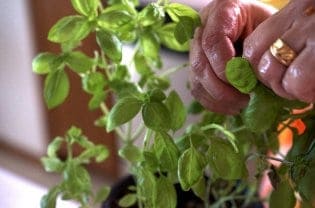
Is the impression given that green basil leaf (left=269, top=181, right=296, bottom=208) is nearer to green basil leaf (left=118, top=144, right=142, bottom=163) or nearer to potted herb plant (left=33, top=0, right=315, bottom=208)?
potted herb plant (left=33, top=0, right=315, bottom=208)

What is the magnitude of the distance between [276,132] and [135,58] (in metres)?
0.20

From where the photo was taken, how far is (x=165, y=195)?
0.55 m

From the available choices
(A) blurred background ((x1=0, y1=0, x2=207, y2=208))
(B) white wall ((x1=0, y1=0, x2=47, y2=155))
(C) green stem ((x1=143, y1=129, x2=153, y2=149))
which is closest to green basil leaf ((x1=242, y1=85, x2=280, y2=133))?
(C) green stem ((x1=143, y1=129, x2=153, y2=149))

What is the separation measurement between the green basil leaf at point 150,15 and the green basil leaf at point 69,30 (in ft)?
0.20

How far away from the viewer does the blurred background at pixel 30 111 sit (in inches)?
41.9

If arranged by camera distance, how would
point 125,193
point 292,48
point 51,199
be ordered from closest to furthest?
1. point 292,48
2. point 51,199
3. point 125,193

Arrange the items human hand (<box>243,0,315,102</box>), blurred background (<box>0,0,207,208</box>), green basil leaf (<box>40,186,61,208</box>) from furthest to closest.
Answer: blurred background (<box>0,0,207,208</box>) < green basil leaf (<box>40,186,61,208</box>) < human hand (<box>243,0,315,102</box>)

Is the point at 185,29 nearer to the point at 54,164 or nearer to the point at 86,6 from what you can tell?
the point at 86,6

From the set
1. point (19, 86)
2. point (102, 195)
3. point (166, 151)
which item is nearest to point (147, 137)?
point (166, 151)

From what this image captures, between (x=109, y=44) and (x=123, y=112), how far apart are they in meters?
0.07

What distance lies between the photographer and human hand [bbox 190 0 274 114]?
0.49m

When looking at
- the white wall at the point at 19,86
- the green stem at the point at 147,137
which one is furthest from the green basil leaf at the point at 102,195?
the white wall at the point at 19,86

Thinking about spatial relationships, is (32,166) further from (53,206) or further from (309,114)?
(309,114)

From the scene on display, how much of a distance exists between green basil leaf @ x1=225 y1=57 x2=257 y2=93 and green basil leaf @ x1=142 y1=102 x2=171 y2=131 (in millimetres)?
83
